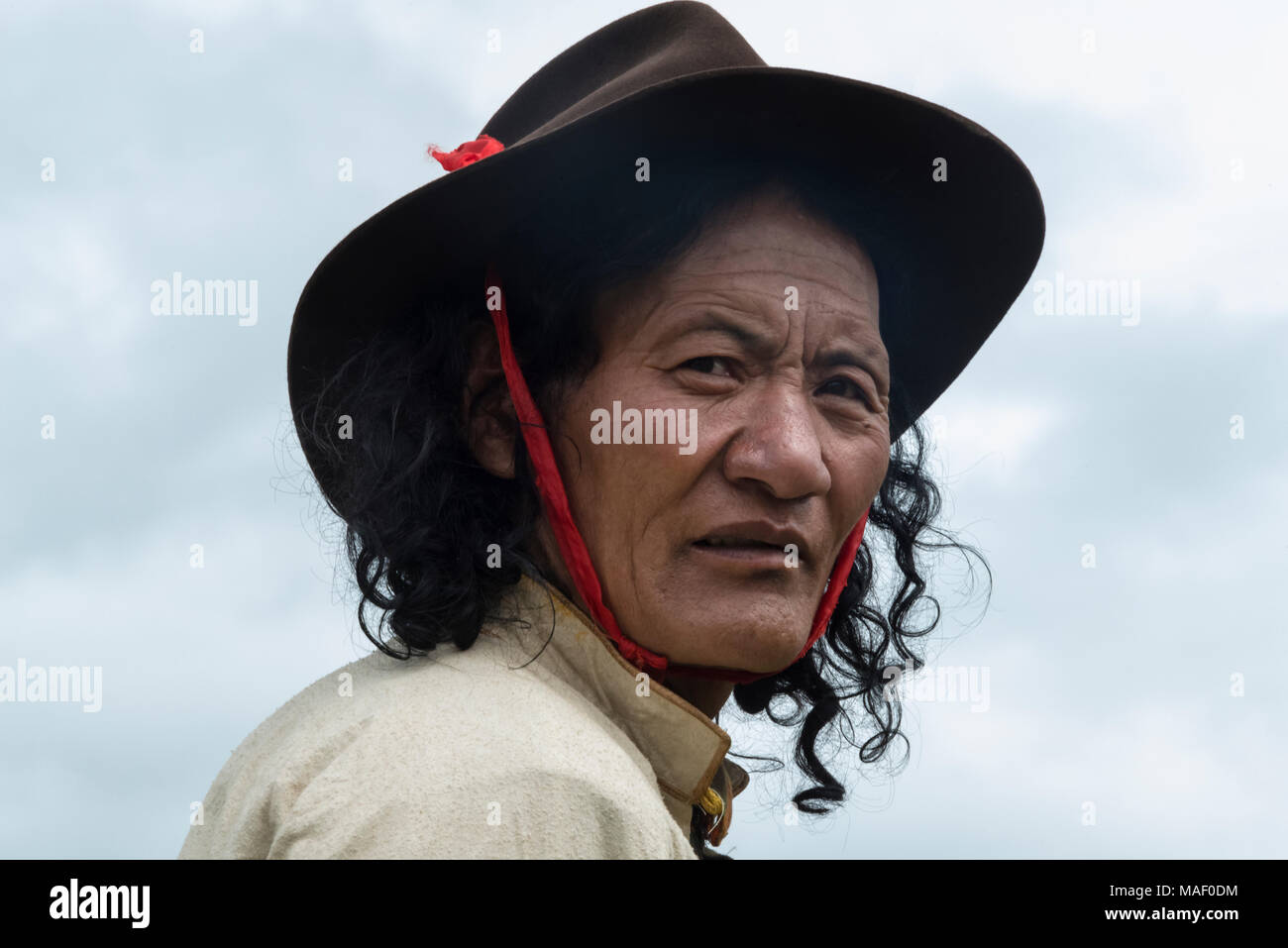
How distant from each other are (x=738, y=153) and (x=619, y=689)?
1.27 m

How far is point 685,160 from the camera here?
3500 millimetres

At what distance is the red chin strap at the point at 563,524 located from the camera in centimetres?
332

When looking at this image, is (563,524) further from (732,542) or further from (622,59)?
(622,59)

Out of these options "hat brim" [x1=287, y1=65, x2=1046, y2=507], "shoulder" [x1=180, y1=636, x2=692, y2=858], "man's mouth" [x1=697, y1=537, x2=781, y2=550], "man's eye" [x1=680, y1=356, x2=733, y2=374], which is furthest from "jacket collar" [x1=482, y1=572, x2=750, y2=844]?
"hat brim" [x1=287, y1=65, x2=1046, y2=507]

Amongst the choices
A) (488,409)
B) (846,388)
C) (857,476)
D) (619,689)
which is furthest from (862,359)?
(619,689)

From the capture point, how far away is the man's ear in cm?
353

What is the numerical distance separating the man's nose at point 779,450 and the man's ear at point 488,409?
55cm

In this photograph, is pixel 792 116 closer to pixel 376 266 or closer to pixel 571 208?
pixel 571 208

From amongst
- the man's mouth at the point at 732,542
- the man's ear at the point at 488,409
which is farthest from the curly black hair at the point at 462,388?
the man's mouth at the point at 732,542

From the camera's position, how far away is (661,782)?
127 inches

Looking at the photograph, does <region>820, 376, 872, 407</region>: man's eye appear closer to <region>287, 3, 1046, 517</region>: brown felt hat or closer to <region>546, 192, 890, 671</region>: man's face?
<region>546, 192, 890, 671</region>: man's face

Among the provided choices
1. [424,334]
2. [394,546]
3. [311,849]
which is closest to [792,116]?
[424,334]

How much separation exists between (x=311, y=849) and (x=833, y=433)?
1535mm

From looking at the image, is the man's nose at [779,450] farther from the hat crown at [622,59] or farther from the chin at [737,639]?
the hat crown at [622,59]
